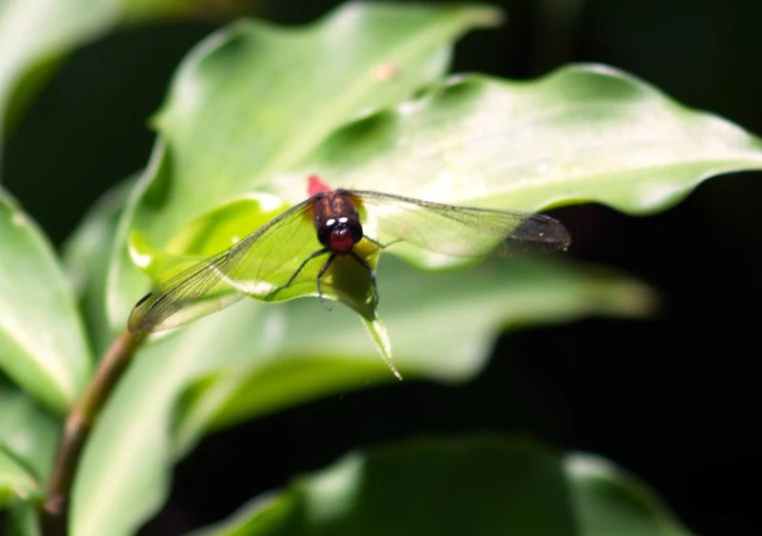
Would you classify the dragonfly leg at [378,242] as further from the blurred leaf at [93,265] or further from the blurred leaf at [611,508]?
the blurred leaf at [93,265]

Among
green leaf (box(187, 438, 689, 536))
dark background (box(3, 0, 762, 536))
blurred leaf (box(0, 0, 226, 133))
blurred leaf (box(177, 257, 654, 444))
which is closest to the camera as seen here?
green leaf (box(187, 438, 689, 536))

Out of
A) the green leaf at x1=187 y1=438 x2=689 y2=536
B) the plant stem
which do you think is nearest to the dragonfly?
the plant stem

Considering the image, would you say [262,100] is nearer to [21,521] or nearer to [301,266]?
[301,266]

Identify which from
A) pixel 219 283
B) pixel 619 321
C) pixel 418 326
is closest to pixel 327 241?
pixel 219 283

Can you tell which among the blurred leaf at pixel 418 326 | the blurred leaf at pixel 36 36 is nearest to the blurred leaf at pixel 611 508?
the blurred leaf at pixel 418 326

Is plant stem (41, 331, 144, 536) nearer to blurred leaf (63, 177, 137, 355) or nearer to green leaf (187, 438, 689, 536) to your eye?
green leaf (187, 438, 689, 536)

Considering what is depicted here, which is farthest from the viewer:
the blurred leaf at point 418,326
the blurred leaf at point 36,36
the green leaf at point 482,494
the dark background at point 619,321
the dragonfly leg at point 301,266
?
the dark background at point 619,321
